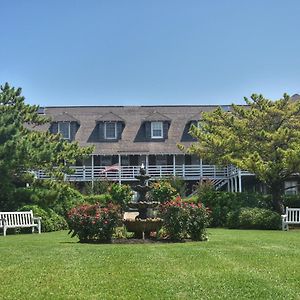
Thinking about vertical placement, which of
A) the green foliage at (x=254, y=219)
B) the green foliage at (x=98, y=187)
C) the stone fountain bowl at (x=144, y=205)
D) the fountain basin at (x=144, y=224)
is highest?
the green foliage at (x=98, y=187)

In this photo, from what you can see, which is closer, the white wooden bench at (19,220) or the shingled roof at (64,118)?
the white wooden bench at (19,220)

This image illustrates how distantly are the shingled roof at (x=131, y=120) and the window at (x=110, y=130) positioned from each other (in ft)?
1.63

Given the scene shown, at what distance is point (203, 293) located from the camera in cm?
716

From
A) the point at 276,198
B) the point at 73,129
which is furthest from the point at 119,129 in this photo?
the point at 276,198

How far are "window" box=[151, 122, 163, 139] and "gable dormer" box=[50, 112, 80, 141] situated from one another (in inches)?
268

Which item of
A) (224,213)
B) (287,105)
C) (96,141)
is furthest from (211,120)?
(96,141)

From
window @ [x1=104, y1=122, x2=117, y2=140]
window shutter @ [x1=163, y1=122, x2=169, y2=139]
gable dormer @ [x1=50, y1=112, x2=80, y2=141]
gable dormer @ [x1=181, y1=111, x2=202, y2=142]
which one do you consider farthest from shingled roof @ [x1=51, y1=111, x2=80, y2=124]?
gable dormer @ [x1=181, y1=111, x2=202, y2=142]

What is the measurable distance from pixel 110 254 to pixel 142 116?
125 feet

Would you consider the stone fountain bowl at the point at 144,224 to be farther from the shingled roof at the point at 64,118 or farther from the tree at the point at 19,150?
the shingled roof at the point at 64,118

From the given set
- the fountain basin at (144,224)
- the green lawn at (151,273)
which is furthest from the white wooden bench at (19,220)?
the green lawn at (151,273)

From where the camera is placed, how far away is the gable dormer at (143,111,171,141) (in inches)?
1820

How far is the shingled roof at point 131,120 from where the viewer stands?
44906 mm

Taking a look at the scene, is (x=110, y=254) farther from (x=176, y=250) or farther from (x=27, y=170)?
(x=27, y=170)

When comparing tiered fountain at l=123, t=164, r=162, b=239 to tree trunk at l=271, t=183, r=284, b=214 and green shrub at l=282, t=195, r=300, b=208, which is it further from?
green shrub at l=282, t=195, r=300, b=208
